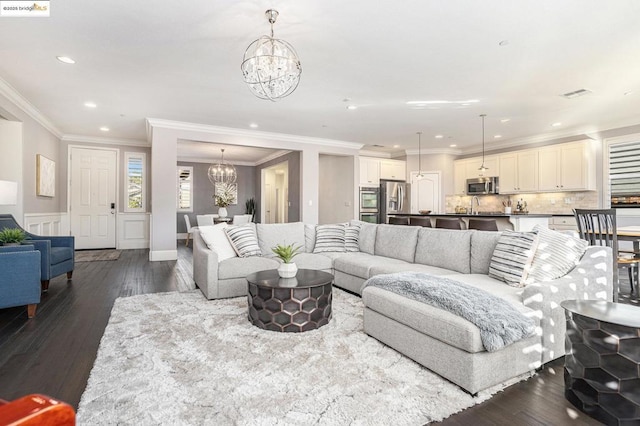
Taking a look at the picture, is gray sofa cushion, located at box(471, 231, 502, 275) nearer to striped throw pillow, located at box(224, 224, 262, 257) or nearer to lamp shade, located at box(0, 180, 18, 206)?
striped throw pillow, located at box(224, 224, 262, 257)

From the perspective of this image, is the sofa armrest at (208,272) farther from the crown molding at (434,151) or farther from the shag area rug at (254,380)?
the crown molding at (434,151)

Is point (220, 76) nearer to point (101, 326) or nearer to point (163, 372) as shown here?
point (101, 326)

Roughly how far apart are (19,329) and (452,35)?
4.58m

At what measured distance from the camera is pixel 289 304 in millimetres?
2650

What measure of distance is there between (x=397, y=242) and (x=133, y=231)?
679 cm

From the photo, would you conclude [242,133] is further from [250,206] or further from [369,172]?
[250,206]

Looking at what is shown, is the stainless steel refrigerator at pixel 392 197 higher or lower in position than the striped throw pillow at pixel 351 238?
higher

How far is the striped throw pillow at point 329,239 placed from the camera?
14.9 feet

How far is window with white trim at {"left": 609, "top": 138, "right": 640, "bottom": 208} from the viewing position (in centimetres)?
580

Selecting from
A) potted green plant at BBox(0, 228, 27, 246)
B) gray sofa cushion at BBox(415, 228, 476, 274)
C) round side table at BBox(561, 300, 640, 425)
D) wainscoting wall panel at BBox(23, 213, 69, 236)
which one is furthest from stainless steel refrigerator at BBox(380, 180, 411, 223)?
wainscoting wall panel at BBox(23, 213, 69, 236)

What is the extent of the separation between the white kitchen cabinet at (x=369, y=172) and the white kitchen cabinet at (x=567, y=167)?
3615 millimetres

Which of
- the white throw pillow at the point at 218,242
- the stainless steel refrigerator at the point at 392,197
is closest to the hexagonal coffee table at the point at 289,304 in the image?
the white throw pillow at the point at 218,242

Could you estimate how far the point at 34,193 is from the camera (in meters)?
5.73

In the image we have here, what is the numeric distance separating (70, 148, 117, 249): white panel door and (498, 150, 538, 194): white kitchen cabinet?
9.25 metres
